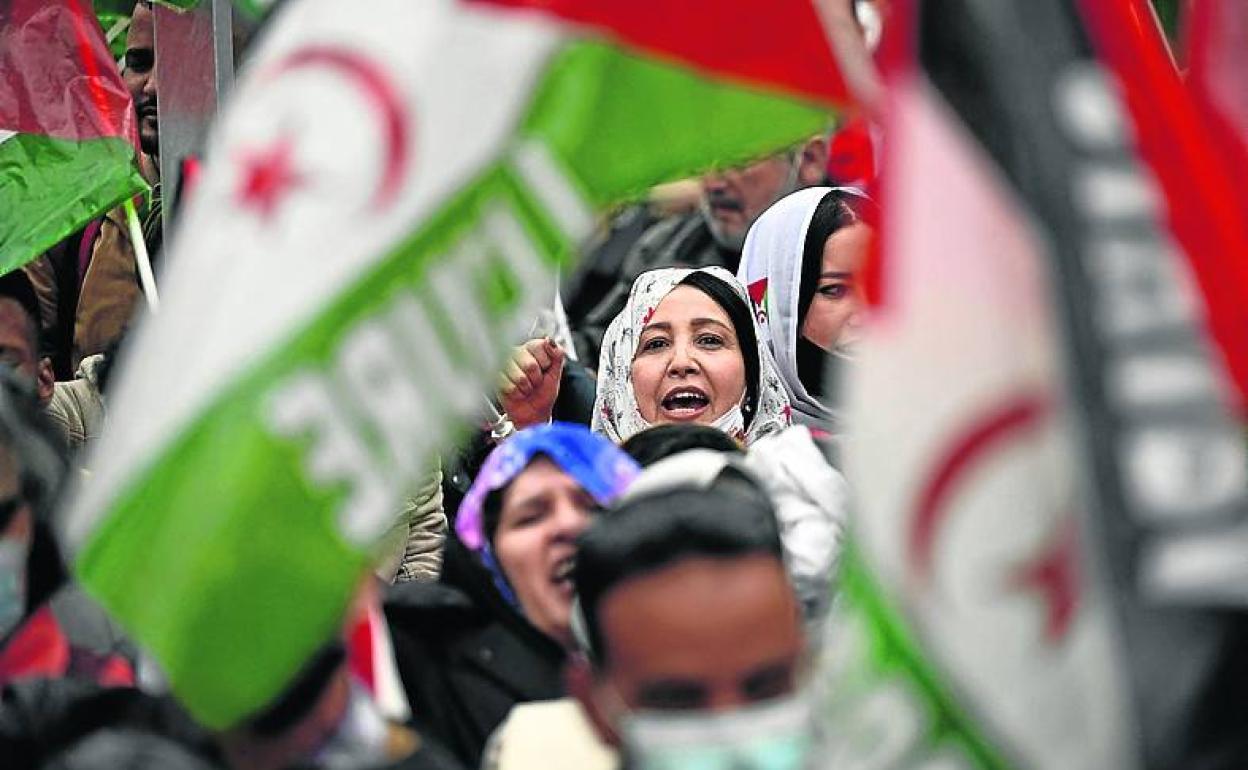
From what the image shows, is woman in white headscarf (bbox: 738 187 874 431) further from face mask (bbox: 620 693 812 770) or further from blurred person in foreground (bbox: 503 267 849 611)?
face mask (bbox: 620 693 812 770)

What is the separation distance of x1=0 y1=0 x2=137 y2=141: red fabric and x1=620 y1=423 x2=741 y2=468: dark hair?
1.97m

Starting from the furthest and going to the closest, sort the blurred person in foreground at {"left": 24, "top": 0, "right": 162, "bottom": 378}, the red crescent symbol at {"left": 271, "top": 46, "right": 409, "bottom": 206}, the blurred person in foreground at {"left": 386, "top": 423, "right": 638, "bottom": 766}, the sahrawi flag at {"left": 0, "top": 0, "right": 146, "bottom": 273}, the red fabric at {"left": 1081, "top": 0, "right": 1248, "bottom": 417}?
the blurred person in foreground at {"left": 24, "top": 0, "right": 162, "bottom": 378} < the sahrawi flag at {"left": 0, "top": 0, "right": 146, "bottom": 273} < the blurred person in foreground at {"left": 386, "top": 423, "right": 638, "bottom": 766} < the red crescent symbol at {"left": 271, "top": 46, "right": 409, "bottom": 206} < the red fabric at {"left": 1081, "top": 0, "right": 1248, "bottom": 417}

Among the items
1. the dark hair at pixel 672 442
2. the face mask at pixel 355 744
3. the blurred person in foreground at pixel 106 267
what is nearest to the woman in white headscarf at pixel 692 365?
the dark hair at pixel 672 442

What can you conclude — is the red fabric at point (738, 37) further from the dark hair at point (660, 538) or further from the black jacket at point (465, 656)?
the black jacket at point (465, 656)

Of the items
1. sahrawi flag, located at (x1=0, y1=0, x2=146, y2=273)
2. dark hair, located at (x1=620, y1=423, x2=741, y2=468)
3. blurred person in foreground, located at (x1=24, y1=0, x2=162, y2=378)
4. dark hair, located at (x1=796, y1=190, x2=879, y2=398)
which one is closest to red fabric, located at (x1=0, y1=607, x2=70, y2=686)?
dark hair, located at (x1=620, y1=423, x2=741, y2=468)

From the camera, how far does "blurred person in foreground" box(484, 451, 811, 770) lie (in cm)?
314

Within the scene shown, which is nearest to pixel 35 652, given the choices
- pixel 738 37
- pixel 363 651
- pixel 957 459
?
pixel 363 651

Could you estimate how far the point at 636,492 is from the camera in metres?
3.68

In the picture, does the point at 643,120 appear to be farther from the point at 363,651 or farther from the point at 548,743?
the point at 548,743

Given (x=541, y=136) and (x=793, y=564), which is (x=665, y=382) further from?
(x=541, y=136)

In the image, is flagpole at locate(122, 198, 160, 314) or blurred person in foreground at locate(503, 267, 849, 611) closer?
blurred person in foreground at locate(503, 267, 849, 611)

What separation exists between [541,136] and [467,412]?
339 millimetres

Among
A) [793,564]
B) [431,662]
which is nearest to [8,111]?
[431,662]

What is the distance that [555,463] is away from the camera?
178 inches
